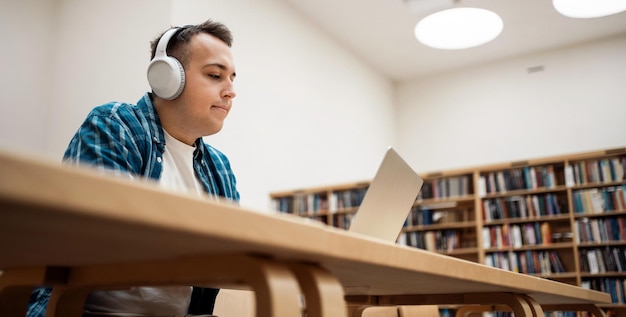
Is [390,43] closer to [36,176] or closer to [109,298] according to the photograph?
[109,298]

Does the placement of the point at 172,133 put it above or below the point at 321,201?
below

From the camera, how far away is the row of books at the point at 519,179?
198 inches

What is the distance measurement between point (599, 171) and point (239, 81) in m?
3.33

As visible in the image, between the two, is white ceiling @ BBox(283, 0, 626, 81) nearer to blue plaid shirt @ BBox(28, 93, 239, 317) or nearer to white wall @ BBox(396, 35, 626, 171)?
white wall @ BBox(396, 35, 626, 171)

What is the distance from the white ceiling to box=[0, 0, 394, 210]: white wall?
281 millimetres

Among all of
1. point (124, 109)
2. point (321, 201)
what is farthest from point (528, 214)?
point (124, 109)

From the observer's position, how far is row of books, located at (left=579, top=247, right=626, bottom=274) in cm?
468

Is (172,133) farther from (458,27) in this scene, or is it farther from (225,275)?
(458,27)

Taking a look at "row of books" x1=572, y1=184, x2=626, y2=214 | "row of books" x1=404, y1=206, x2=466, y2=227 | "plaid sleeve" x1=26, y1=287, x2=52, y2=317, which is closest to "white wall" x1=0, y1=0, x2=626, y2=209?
"row of books" x1=404, y1=206, x2=466, y2=227

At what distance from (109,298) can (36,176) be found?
2.95 feet

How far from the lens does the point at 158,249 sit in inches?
24.5

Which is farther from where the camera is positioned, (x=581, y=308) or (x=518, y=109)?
(x=518, y=109)

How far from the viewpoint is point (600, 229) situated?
479 centimetres

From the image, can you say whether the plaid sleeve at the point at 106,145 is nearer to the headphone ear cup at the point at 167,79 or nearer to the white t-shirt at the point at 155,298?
the white t-shirt at the point at 155,298
